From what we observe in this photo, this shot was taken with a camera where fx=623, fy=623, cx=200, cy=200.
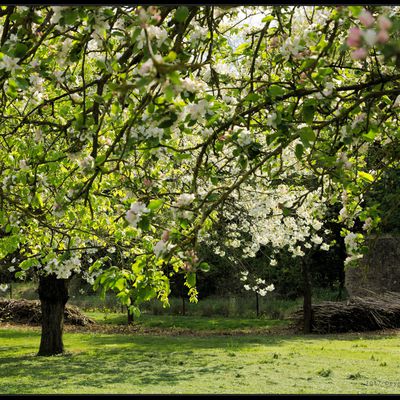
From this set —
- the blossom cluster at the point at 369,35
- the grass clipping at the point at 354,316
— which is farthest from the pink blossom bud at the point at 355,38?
the grass clipping at the point at 354,316

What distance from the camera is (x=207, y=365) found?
39.4 feet

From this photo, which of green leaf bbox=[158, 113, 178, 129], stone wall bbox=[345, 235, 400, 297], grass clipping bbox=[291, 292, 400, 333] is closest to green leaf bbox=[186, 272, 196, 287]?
green leaf bbox=[158, 113, 178, 129]

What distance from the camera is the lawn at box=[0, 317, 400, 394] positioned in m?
9.54

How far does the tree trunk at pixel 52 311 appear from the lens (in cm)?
1453

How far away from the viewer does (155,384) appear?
9.91 m

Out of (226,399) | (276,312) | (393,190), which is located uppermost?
(393,190)

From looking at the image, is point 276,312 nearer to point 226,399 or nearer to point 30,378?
point 30,378

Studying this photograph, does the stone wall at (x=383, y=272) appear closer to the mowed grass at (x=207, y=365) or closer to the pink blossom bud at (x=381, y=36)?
the mowed grass at (x=207, y=365)

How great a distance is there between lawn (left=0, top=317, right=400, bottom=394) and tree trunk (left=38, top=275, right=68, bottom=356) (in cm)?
47

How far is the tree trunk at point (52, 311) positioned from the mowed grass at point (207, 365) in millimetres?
443

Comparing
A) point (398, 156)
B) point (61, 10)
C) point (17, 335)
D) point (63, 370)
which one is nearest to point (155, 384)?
point (63, 370)

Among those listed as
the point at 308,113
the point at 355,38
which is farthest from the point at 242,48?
the point at 355,38

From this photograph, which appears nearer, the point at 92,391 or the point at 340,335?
the point at 92,391

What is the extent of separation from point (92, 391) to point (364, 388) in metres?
4.02
